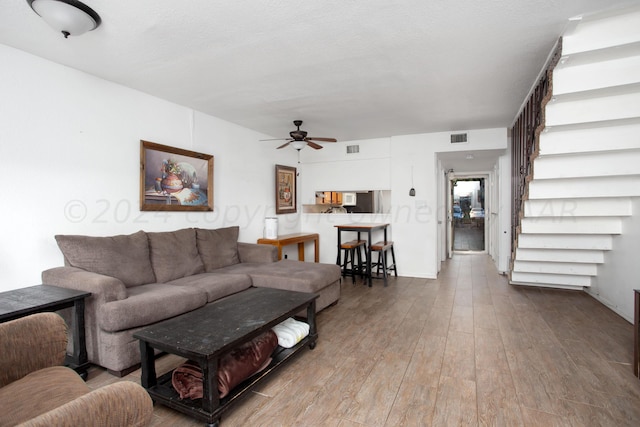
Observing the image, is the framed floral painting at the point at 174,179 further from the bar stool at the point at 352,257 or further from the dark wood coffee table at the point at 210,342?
the bar stool at the point at 352,257

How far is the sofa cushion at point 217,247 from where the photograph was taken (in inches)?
151

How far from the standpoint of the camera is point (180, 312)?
2.66 metres

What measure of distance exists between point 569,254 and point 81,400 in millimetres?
4899

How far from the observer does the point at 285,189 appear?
5.98 metres

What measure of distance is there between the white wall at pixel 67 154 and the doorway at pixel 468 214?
7.33 m

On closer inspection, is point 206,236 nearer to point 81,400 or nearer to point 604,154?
point 81,400

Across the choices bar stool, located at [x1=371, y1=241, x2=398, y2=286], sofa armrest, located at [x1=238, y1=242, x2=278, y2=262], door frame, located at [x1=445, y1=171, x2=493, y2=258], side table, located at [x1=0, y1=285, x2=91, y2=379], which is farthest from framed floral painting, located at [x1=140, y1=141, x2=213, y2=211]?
door frame, located at [x1=445, y1=171, x2=493, y2=258]

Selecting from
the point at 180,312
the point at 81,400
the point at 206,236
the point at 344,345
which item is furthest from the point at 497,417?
the point at 206,236

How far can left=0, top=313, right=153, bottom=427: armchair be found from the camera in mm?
944

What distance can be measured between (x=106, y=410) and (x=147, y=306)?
1595 millimetres

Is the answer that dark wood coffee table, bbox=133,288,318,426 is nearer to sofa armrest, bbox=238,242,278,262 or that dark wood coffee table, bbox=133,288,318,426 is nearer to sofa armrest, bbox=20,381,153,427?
sofa armrest, bbox=20,381,153,427

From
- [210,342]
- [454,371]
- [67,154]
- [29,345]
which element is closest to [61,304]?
[29,345]

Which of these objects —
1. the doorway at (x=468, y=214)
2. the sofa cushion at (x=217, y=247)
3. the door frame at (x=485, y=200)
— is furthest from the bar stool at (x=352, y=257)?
the doorway at (x=468, y=214)

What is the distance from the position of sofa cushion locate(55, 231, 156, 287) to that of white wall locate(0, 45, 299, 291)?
258 millimetres
